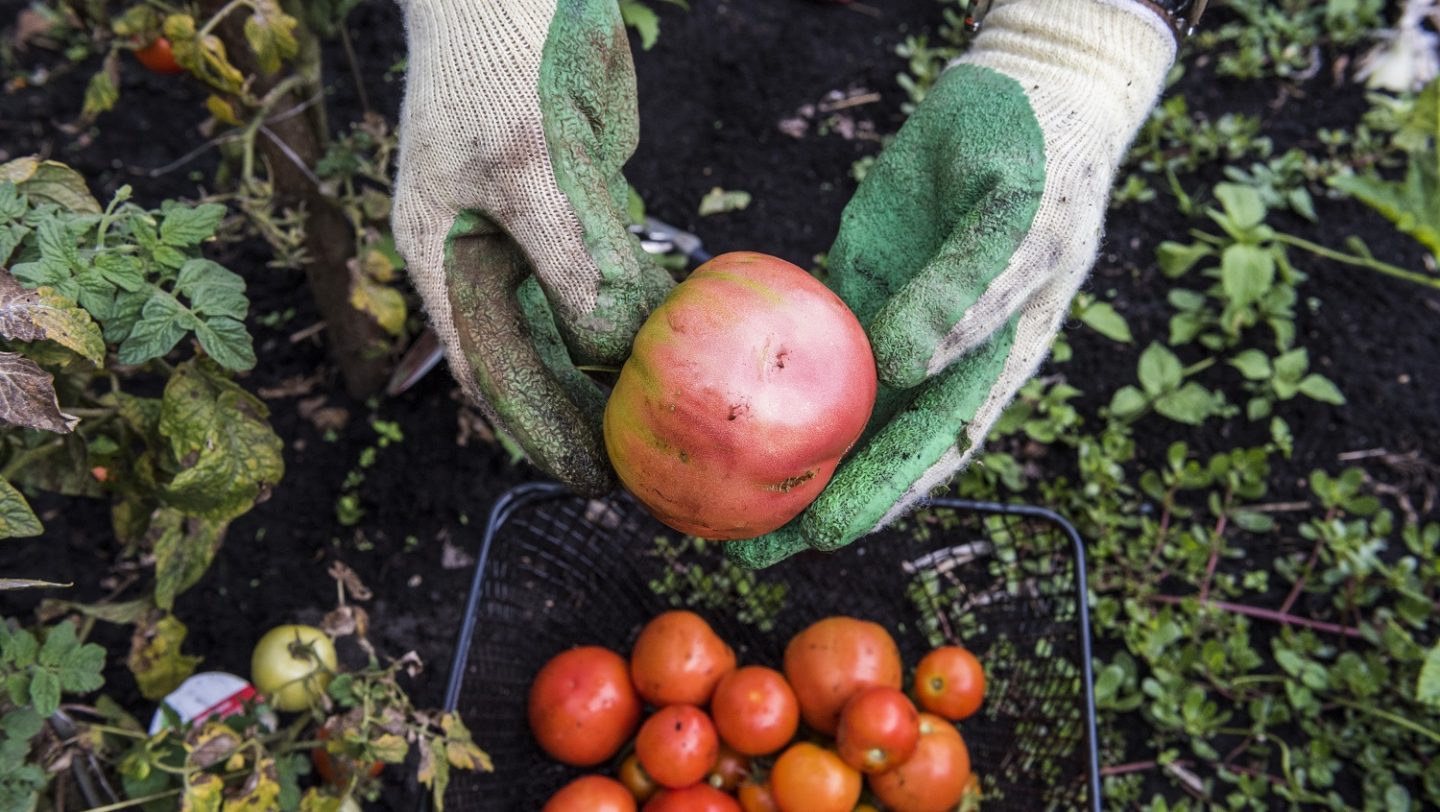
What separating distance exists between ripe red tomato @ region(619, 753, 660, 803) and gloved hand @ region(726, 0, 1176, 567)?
2.08ft

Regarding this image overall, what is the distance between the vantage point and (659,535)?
219 centimetres

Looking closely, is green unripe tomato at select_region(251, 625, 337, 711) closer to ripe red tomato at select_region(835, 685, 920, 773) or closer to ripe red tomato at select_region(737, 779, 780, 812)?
ripe red tomato at select_region(737, 779, 780, 812)

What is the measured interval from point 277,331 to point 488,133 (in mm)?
1601

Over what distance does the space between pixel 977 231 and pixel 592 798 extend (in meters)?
1.19

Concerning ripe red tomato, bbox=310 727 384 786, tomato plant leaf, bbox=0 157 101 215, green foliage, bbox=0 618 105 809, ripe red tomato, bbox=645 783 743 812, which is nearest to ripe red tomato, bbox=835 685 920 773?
ripe red tomato, bbox=645 783 743 812

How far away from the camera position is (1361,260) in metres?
2.64

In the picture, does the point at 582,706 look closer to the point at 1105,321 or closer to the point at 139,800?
the point at 139,800

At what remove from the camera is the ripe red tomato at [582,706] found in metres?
1.81

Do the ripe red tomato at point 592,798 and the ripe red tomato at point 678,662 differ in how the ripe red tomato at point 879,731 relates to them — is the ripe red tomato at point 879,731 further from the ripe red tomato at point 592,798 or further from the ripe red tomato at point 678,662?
the ripe red tomato at point 592,798

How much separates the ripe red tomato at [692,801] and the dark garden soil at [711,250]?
0.71 m

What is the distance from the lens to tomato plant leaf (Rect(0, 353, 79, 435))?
107 cm

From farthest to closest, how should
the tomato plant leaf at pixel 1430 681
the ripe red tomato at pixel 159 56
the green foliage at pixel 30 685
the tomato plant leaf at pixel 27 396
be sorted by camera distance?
the ripe red tomato at pixel 159 56 → the tomato plant leaf at pixel 1430 681 → the green foliage at pixel 30 685 → the tomato plant leaf at pixel 27 396

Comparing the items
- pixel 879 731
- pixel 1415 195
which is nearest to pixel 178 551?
pixel 879 731

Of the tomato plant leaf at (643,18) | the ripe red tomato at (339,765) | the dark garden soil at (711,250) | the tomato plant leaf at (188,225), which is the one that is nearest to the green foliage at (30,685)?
the ripe red tomato at (339,765)
